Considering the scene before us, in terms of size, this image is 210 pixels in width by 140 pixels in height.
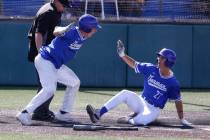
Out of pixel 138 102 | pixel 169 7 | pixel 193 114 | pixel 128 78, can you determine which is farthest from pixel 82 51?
pixel 138 102

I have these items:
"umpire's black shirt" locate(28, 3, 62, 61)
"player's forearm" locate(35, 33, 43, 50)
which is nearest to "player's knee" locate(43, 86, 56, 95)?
→ "player's forearm" locate(35, 33, 43, 50)

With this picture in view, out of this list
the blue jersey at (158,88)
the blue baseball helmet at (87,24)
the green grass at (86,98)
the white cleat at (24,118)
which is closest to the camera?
the white cleat at (24,118)

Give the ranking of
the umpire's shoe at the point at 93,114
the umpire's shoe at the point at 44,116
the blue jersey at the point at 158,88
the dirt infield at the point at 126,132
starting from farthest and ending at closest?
1. the umpire's shoe at the point at 44,116
2. the blue jersey at the point at 158,88
3. the umpire's shoe at the point at 93,114
4. the dirt infield at the point at 126,132

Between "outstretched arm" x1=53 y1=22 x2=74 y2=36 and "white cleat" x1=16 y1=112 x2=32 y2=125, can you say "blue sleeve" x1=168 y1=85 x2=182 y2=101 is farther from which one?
"white cleat" x1=16 y1=112 x2=32 y2=125

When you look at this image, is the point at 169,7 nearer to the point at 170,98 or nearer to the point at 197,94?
the point at 197,94

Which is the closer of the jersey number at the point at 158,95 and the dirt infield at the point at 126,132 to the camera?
the dirt infield at the point at 126,132

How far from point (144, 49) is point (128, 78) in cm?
79

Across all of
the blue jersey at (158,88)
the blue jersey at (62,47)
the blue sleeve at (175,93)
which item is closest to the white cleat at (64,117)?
the blue jersey at (62,47)

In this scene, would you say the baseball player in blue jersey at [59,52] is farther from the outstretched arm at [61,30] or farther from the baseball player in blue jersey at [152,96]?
the baseball player in blue jersey at [152,96]

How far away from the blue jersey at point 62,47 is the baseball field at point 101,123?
2.96 ft

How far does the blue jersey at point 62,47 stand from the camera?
31.8ft

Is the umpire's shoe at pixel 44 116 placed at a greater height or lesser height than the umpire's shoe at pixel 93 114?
lesser

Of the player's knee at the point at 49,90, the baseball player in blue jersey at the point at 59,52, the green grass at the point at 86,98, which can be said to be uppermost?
the baseball player in blue jersey at the point at 59,52

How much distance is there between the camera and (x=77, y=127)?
9039 millimetres
